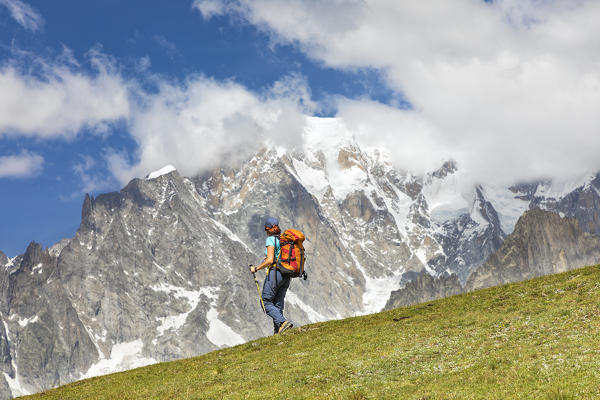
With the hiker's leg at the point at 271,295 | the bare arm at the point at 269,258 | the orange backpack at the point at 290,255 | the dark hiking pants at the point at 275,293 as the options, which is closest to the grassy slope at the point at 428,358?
the hiker's leg at the point at 271,295

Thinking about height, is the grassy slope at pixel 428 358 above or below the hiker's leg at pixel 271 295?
below

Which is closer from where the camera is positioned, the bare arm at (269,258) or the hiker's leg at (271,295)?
the bare arm at (269,258)

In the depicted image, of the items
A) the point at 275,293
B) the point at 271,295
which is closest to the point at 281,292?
the point at 275,293

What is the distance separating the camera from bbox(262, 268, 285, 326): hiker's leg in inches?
1220

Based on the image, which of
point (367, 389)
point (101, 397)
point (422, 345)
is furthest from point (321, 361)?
point (101, 397)

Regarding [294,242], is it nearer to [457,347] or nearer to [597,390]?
[457,347]

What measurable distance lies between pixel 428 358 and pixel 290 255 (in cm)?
962

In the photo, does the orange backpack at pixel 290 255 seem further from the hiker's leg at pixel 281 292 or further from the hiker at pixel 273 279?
the hiker's leg at pixel 281 292

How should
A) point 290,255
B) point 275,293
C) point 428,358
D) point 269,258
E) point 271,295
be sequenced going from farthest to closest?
1. point 275,293
2. point 271,295
3. point 290,255
4. point 269,258
5. point 428,358

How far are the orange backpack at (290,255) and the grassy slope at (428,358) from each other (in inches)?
127

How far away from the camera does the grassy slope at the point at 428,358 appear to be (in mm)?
18281

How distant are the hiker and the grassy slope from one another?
1.36m

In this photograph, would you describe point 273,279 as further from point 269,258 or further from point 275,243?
point 275,243

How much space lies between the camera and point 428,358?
22.8 meters
